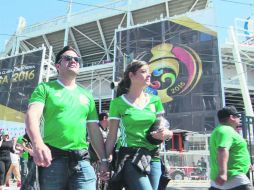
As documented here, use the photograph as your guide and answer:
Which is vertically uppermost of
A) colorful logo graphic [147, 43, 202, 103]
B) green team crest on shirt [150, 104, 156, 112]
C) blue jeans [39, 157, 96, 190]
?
colorful logo graphic [147, 43, 202, 103]

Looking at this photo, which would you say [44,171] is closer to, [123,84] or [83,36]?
[123,84]

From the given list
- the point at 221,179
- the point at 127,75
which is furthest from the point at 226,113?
the point at 127,75

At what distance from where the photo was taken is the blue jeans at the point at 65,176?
7.50 ft

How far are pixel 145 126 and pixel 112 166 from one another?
0.41 metres

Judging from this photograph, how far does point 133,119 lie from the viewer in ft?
9.16

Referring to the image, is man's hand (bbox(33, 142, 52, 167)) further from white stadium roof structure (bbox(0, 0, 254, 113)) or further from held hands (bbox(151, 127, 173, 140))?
white stadium roof structure (bbox(0, 0, 254, 113))

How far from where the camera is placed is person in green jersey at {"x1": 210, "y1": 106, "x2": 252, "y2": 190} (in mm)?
3154

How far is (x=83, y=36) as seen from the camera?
3659 cm

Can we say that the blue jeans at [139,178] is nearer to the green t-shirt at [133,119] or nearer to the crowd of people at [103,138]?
the crowd of people at [103,138]

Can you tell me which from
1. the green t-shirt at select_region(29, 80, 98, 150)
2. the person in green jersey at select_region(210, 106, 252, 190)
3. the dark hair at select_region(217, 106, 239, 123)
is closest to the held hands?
the green t-shirt at select_region(29, 80, 98, 150)

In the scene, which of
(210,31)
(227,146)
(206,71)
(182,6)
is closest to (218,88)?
(206,71)

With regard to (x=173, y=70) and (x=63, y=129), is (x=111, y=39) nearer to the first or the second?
(x=173, y=70)

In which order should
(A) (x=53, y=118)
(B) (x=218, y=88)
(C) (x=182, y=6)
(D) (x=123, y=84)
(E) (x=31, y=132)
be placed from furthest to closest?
(C) (x=182, y=6) → (B) (x=218, y=88) → (D) (x=123, y=84) → (A) (x=53, y=118) → (E) (x=31, y=132)

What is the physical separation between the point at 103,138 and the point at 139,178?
46cm
